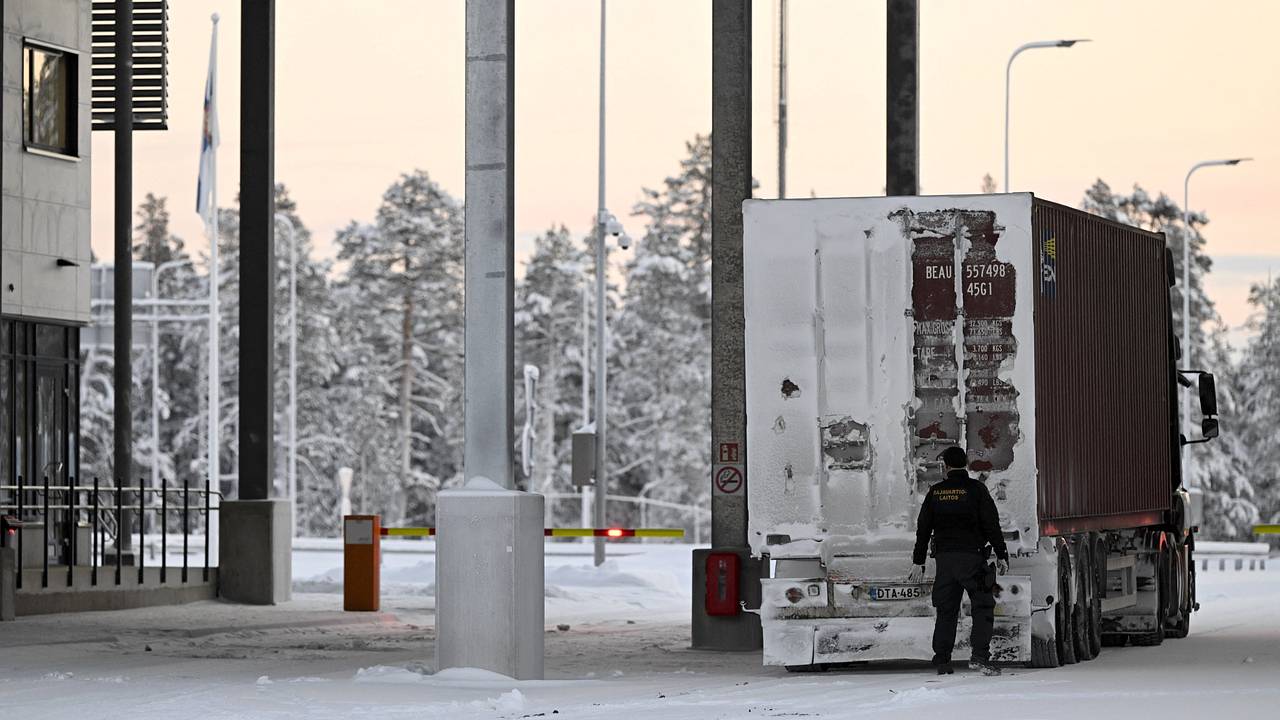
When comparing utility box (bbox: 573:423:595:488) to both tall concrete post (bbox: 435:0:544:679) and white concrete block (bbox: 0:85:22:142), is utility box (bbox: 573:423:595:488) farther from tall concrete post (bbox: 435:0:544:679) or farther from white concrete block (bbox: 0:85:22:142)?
tall concrete post (bbox: 435:0:544:679)

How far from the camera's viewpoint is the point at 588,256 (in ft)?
364

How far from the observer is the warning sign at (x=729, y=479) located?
22.3 metres

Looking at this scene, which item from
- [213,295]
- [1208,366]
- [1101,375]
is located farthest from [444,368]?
[1101,375]

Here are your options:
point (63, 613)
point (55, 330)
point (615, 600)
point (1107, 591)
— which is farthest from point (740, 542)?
point (55, 330)

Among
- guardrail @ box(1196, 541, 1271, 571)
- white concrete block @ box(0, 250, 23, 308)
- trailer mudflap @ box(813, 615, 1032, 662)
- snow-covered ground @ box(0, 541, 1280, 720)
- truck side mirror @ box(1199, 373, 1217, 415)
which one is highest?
white concrete block @ box(0, 250, 23, 308)

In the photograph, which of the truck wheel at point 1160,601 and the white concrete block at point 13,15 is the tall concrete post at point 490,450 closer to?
the truck wheel at point 1160,601

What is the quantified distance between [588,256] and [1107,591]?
90717 millimetres

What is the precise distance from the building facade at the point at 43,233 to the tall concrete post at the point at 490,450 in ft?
56.3

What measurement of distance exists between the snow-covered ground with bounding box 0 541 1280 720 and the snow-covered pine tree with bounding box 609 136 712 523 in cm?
→ 6652

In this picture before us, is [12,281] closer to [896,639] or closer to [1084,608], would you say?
[1084,608]

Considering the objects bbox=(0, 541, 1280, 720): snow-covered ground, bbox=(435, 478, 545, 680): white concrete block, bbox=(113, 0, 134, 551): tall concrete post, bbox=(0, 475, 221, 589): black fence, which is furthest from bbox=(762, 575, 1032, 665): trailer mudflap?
bbox=(113, 0, 134, 551): tall concrete post

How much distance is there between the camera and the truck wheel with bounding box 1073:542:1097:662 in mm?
19156

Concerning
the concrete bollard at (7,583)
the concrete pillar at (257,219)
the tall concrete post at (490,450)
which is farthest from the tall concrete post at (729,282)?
the concrete pillar at (257,219)

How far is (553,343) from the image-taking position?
105 meters
